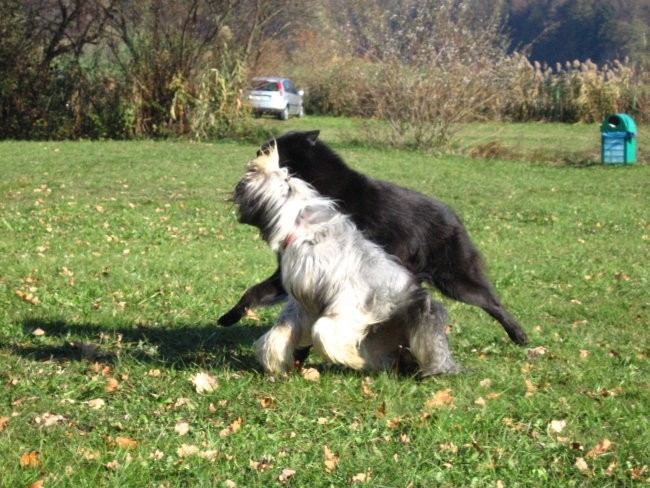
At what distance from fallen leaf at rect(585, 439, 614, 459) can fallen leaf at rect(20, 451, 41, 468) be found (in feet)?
8.43

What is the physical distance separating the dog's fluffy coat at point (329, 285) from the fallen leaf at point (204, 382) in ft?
1.10

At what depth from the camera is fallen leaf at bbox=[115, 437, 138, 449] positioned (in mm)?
4254

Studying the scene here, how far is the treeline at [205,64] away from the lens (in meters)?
22.0

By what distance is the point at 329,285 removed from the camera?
5.12 metres

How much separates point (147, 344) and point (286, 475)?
2401 mm

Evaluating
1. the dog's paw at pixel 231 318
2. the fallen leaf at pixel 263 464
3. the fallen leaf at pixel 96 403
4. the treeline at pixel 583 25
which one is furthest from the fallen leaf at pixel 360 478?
the treeline at pixel 583 25

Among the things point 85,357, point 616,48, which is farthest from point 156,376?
point 616,48

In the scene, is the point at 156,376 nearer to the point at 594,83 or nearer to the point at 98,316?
the point at 98,316

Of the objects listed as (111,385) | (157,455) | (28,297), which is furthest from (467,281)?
(28,297)

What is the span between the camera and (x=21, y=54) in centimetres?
2412

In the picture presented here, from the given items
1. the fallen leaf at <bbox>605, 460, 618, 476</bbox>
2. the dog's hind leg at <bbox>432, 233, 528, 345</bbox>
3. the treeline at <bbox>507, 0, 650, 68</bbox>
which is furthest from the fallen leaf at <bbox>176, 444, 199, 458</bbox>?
the treeline at <bbox>507, 0, 650, 68</bbox>

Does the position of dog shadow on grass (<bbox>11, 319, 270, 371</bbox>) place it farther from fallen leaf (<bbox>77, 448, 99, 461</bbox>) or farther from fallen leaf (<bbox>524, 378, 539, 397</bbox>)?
fallen leaf (<bbox>524, 378, 539, 397</bbox>)

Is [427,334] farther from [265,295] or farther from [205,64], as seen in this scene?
[205,64]

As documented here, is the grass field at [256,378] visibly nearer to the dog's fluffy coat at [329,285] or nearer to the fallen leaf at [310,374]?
the fallen leaf at [310,374]
